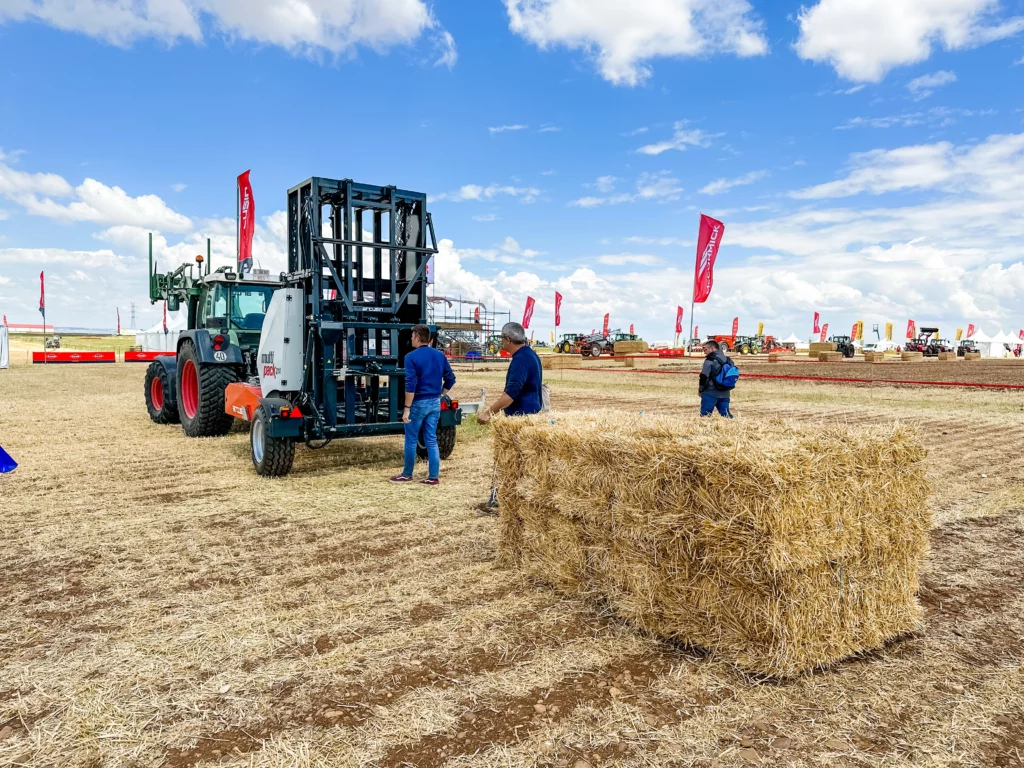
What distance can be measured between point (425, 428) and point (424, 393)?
434mm

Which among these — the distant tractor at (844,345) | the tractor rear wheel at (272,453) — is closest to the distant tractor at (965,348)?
the distant tractor at (844,345)

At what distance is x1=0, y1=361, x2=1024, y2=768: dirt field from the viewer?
2.54 m

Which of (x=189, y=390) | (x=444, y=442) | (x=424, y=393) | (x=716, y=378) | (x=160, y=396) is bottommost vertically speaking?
(x=444, y=442)

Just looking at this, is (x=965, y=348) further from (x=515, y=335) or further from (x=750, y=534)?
(x=750, y=534)

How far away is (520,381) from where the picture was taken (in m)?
5.38

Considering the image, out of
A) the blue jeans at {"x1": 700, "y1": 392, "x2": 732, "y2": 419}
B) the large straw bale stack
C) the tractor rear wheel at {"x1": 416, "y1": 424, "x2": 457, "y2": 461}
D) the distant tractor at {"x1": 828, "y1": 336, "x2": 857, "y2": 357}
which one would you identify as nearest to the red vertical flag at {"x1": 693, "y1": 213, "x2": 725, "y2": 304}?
the blue jeans at {"x1": 700, "y1": 392, "x2": 732, "y2": 419}

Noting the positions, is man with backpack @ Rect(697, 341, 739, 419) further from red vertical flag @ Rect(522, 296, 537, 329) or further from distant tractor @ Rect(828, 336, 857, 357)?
distant tractor @ Rect(828, 336, 857, 357)

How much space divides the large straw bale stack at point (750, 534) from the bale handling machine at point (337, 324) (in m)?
3.82

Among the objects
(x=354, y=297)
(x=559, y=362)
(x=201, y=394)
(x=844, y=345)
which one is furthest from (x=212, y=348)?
(x=844, y=345)

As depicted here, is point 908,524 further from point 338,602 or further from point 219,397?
point 219,397

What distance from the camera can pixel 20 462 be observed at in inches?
309

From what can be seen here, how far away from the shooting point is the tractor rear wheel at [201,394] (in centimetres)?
917

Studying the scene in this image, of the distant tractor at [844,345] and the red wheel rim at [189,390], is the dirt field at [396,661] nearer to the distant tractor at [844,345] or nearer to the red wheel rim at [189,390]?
the red wheel rim at [189,390]

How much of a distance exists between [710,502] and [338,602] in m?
2.21
